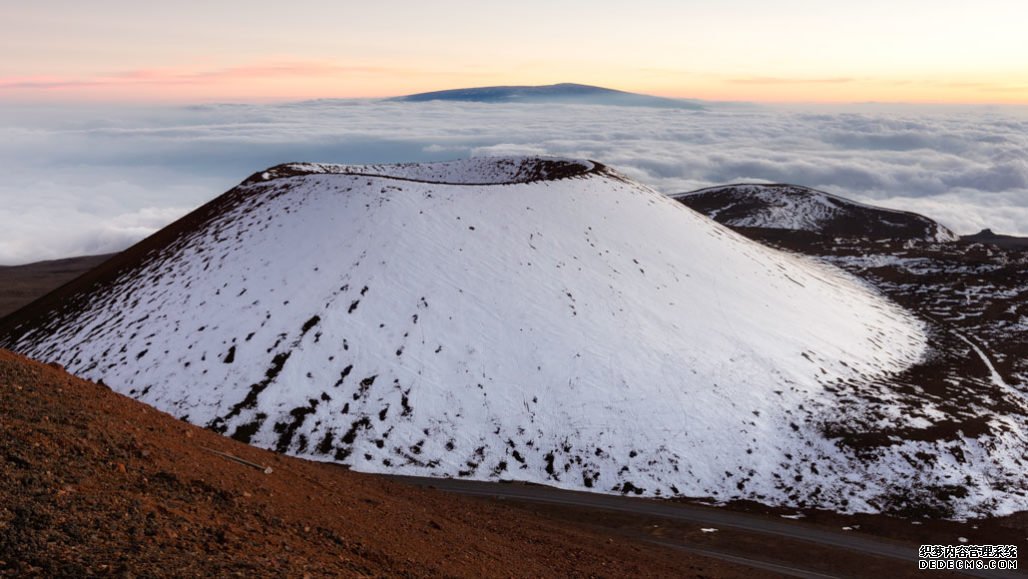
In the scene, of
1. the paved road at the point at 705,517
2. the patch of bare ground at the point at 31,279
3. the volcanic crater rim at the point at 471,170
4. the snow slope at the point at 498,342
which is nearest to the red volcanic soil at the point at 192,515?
the paved road at the point at 705,517

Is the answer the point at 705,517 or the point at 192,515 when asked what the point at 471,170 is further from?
the point at 192,515

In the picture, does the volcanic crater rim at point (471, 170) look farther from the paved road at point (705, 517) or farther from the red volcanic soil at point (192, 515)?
the red volcanic soil at point (192, 515)

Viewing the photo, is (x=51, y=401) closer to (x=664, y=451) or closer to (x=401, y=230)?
(x=664, y=451)

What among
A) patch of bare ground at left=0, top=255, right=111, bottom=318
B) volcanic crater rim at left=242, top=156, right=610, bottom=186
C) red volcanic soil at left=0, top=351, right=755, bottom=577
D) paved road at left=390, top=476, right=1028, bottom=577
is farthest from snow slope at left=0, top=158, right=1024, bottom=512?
patch of bare ground at left=0, top=255, right=111, bottom=318

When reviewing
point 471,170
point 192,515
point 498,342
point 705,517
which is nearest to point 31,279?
point 471,170

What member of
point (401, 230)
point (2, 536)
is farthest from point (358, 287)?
point (2, 536)
